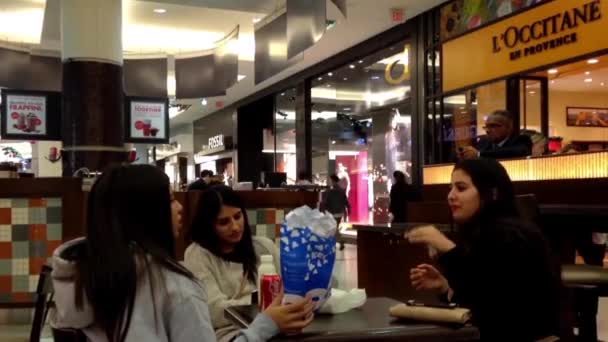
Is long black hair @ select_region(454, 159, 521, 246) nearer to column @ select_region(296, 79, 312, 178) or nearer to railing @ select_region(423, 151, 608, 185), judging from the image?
railing @ select_region(423, 151, 608, 185)

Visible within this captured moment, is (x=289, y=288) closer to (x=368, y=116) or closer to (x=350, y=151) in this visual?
(x=368, y=116)

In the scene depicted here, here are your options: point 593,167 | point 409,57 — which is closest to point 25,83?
point 409,57

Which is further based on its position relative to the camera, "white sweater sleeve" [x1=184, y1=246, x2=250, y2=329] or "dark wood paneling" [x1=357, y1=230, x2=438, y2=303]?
"dark wood paneling" [x1=357, y1=230, x2=438, y2=303]

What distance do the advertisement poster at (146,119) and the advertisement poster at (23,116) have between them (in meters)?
1.34

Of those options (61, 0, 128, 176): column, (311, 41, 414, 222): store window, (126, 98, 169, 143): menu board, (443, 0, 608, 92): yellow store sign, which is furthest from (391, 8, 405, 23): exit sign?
(61, 0, 128, 176): column

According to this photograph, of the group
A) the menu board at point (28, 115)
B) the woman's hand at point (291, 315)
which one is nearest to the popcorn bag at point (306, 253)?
the woman's hand at point (291, 315)

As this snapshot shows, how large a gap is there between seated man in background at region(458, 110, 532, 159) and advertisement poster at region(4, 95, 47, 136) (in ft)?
16.0

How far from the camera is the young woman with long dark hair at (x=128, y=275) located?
1.38 metres

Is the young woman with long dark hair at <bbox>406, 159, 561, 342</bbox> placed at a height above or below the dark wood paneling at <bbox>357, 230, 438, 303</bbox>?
above

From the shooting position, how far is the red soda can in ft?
5.67

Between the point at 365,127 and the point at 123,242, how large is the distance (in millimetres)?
14114

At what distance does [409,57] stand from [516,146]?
4636 millimetres

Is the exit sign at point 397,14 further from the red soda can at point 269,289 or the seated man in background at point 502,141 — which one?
the red soda can at point 269,289

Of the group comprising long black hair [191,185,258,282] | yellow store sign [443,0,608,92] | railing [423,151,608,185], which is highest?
yellow store sign [443,0,608,92]
